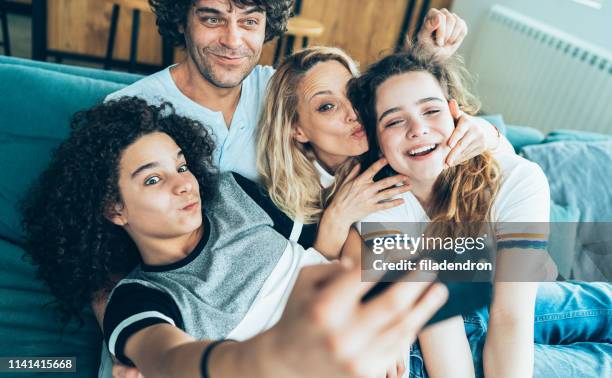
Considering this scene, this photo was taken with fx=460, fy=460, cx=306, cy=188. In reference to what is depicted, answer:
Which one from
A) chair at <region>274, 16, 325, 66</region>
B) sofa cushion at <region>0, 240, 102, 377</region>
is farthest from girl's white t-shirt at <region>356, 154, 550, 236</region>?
chair at <region>274, 16, 325, 66</region>

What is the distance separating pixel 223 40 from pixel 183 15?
0.77 feet

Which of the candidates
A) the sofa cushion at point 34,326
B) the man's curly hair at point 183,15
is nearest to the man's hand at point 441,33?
the man's curly hair at point 183,15

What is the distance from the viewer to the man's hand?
123cm

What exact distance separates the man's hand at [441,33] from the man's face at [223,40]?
1.59ft

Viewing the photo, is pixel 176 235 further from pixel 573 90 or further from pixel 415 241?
pixel 573 90

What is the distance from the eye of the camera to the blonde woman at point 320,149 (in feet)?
3.78

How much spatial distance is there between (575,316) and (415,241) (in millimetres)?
525

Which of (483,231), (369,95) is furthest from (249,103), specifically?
(483,231)

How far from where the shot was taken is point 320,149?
1288 mm

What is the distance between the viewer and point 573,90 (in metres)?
2.52

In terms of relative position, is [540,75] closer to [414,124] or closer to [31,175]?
[414,124]

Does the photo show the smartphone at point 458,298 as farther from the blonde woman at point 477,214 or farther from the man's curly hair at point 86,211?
the man's curly hair at point 86,211

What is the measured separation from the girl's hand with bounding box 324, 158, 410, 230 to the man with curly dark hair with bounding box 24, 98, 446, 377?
121 mm

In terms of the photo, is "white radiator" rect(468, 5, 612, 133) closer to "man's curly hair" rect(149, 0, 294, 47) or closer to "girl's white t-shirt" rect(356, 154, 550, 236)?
"girl's white t-shirt" rect(356, 154, 550, 236)
